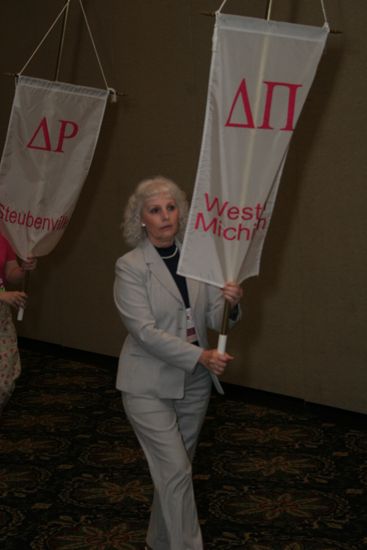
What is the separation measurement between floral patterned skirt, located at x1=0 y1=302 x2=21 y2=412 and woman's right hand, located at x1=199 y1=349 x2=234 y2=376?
4.77 feet

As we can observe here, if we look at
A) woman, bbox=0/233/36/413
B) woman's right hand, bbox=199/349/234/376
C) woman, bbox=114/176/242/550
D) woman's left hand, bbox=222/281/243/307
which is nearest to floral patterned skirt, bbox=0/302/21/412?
woman, bbox=0/233/36/413

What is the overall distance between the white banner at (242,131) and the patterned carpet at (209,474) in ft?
5.02

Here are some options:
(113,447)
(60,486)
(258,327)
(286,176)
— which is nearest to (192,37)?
(286,176)

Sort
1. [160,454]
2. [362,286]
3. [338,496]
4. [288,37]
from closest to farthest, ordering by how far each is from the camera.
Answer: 1. [288,37]
2. [160,454]
3. [338,496]
4. [362,286]

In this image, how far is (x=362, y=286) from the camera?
6168 millimetres

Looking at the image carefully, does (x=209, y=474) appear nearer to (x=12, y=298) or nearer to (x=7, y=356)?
(x=7, y=356)

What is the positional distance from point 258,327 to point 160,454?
335 centimetres

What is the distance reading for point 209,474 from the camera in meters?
5.21

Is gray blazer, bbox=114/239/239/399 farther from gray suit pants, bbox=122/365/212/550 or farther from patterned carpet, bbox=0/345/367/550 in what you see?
patterned carpet, bbox=0/345/367/550

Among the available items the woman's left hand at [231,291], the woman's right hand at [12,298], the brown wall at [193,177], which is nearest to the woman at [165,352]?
the woman's left hand at [231,291]

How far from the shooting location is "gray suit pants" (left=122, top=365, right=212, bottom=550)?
3.57m

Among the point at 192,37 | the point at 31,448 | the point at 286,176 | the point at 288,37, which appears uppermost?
the point at 192,37

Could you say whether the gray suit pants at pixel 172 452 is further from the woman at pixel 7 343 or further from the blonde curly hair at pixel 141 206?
the woman at pixel 7 343

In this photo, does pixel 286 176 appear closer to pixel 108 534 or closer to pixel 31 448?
pixel 31 448
